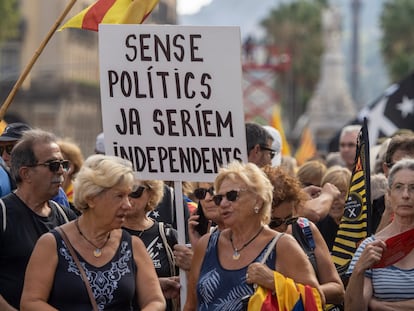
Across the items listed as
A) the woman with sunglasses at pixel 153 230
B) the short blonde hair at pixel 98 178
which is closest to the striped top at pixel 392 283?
the woman with sunglasses at pixel 153 230

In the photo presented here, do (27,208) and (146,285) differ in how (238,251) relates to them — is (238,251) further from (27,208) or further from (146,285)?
(27,208)

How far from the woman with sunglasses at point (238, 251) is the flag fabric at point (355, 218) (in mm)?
1208

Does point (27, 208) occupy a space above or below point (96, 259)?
above

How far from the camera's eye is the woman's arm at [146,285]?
274 inches

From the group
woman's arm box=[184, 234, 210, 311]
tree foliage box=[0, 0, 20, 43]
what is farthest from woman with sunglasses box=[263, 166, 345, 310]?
tree foliage box=[0, 0, 20, 43]

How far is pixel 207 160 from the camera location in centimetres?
791

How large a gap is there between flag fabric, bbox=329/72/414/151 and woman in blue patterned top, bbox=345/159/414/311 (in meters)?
9.44

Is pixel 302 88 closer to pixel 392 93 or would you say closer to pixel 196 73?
pixel 392 93

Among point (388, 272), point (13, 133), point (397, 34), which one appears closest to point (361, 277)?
point (388, 272)

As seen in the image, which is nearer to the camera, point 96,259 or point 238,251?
point 96,259

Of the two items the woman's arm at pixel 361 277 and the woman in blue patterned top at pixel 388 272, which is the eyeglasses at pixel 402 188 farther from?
the woman's arm at pixel 361 277

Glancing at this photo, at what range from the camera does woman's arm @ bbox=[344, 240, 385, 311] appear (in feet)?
24.2

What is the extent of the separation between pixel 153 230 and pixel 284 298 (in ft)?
4.88

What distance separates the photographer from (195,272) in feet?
23.7
